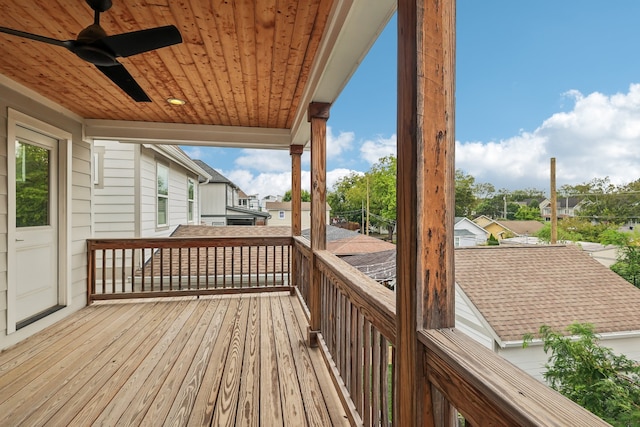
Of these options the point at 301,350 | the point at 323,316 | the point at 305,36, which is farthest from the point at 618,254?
the point at 301,350

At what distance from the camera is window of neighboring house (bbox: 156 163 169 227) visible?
622cm

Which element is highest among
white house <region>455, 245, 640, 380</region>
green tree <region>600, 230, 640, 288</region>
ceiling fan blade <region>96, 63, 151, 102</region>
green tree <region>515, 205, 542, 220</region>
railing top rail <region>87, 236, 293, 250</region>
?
ceiling fan blade <region>96, 63, 151, 102</region>

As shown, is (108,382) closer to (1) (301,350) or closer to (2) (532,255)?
(1) (301,350)

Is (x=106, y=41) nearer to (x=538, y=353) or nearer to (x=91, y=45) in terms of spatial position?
(x=91, y=45)

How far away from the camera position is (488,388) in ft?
2.08

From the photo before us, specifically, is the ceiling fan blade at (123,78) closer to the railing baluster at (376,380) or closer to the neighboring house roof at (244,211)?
the railing baluster at (376,380)

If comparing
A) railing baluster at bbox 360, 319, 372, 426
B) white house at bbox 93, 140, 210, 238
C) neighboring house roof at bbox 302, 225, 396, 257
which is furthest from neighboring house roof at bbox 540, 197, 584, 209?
white house at bbox 93, 140, 210, 238

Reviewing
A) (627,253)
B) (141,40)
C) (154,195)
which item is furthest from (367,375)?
(154,195)

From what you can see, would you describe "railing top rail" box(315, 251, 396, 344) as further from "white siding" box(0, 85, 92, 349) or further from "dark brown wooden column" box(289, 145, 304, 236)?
"white siding" box(0, 85, 92, 349)

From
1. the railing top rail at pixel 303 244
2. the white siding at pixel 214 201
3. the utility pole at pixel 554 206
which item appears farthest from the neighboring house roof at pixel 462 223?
the white siding at pixel 214 201

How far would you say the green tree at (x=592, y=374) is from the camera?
53 centimetres

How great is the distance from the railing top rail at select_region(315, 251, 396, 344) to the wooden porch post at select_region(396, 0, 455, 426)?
30 centimetres

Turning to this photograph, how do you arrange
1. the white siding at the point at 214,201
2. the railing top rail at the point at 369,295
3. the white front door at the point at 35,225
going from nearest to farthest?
1. the railing top rail at the point at 369,295
2. the white front door at the point at 35,225
3. the white siding at the point at 214,201

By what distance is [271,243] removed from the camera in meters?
4.66
